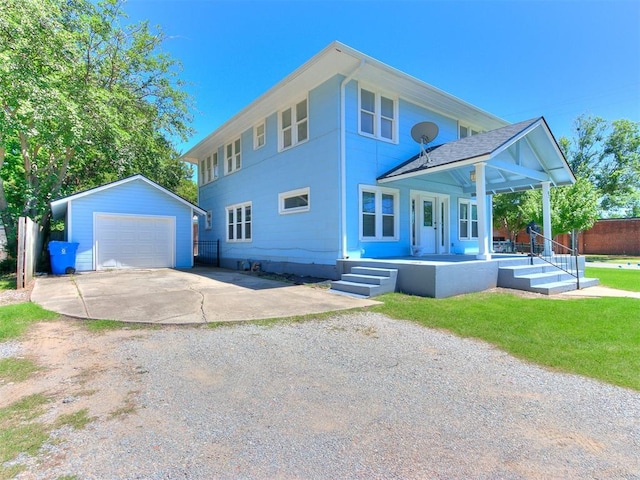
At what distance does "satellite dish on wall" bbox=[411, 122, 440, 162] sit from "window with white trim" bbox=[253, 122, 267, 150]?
576 cm

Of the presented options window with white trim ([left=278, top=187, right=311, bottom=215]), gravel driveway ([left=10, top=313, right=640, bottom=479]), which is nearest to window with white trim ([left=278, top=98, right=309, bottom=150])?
window with white trim ([left=278, top=187, right=311, bottom=215])

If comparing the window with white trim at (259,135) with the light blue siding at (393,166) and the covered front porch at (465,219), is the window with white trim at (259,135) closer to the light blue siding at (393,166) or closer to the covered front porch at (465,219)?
the light blue siding at (393,166)

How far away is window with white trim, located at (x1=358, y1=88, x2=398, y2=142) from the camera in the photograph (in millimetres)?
10117

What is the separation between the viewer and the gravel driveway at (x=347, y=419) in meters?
2.02

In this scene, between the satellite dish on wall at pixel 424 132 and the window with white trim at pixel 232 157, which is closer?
the satellite dish on wall at pixel 424 132

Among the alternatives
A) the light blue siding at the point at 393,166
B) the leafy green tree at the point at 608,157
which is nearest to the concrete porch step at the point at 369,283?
the light blue siding at the point at 393,166

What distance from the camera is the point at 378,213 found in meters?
10.4

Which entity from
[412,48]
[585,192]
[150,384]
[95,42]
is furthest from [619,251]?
[95,42]

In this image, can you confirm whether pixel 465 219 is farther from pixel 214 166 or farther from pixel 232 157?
pixel 214 166

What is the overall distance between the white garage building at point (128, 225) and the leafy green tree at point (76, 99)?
1917 millimetres

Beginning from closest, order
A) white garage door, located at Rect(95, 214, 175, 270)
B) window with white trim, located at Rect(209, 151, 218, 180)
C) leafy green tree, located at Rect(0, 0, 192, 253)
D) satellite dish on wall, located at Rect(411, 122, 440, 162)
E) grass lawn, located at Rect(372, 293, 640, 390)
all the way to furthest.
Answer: grass lawn, located at Rect(372, 293, 640, 390) → leafy green tree, located at Rect(0, 0, 192, 253) → satellite dish on wall, located at Rect(411, 122, 440, 162) → white garage door, located at Rect(95, 214, 175, 270) → window with white trim, located at Rect(209, 151, 218, 180)

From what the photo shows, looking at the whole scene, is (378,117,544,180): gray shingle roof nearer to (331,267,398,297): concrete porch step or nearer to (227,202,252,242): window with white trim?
(331,267,398,297): concrete porch step

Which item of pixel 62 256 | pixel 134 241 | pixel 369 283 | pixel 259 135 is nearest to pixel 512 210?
pixel 259 135

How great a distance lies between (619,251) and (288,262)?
2858cm
